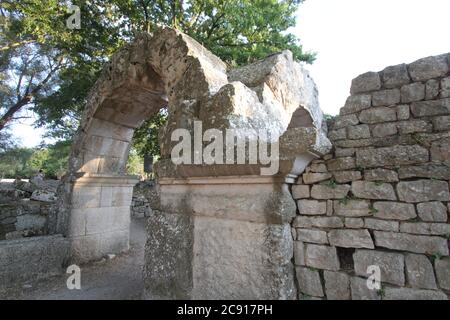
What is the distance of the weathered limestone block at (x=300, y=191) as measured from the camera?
217 cm

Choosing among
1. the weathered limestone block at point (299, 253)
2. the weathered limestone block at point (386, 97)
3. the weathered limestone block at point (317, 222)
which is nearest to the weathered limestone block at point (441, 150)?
the weathered limestone block at point (386, 97)

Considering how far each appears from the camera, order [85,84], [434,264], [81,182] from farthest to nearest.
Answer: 1. [85,84]
2. [81,182]
3. [434,264]

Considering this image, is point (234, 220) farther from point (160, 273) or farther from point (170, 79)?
point (170, 79)

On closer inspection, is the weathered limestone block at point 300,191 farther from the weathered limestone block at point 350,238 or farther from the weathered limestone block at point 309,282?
the weathered limestone block at point 309,282

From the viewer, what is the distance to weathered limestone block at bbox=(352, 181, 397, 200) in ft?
6.20

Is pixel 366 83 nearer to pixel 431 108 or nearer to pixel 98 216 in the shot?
pixel 431 108

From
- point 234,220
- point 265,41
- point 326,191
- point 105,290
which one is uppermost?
point 265,41

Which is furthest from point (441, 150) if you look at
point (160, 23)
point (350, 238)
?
point (160, 23)

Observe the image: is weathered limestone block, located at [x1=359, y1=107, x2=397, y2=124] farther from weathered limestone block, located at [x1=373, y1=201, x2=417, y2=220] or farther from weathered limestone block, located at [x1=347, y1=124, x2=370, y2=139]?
weathered limestone block, located at [x1=373, y1=201, x2=417, y2=220]

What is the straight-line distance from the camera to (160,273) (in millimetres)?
2547

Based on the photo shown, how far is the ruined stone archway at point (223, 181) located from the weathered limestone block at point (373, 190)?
0.37m

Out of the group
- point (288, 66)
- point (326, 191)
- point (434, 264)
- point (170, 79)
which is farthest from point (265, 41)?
point (434, 264)
